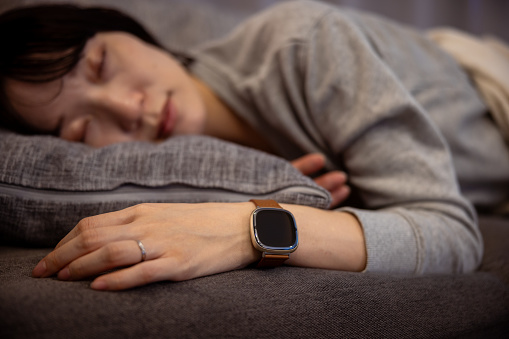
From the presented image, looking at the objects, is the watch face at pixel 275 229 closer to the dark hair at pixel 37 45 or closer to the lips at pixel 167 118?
the lips at pixel 167 118

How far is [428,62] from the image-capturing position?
102cm

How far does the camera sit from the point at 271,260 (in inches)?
19.4

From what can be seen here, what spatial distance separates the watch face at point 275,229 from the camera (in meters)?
0.48

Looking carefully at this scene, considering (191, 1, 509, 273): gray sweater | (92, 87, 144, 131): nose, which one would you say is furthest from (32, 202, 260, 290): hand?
(92, 87, 144, 131): nose

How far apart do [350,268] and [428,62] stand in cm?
70

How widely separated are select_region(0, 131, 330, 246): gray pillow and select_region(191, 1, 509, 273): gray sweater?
18cm

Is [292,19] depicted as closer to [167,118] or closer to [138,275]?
[167,118]

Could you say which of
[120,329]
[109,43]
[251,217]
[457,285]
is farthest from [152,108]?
[457,285]

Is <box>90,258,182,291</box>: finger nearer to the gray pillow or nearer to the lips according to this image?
the gray pillow

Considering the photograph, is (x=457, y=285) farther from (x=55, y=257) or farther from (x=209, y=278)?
(x=55, y=257)

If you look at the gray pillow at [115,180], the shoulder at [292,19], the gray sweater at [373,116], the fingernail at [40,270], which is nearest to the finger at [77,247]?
the fingernail at [40,270]

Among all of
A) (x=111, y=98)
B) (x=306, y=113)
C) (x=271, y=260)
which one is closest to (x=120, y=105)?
(x=111, y=98)

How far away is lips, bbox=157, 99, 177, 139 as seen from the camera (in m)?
0.87

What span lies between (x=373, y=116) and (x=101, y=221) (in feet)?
1.77
